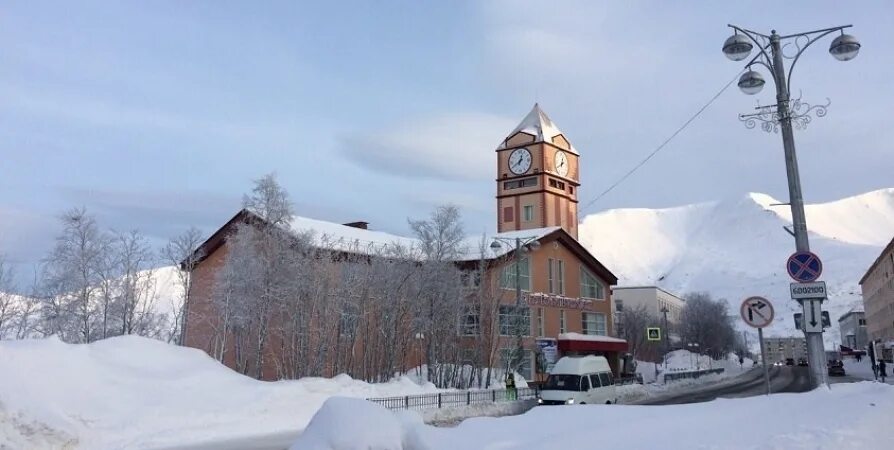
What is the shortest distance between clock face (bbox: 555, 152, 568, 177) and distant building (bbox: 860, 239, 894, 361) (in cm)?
3872

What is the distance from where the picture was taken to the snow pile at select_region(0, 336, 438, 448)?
1596 centimetres

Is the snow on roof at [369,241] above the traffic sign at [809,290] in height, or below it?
above

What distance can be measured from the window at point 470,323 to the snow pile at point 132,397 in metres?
13.5

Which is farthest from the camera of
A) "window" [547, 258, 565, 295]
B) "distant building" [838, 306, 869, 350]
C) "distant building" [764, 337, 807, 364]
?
"distant building" [764, 337, 807, 364]

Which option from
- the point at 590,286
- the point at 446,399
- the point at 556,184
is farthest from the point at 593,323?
the point at 446,399

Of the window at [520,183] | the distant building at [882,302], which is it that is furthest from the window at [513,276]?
the distant building at [882,302]

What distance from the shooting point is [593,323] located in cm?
5325

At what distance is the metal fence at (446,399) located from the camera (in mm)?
24422

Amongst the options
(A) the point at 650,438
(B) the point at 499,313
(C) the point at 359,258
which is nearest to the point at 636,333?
(B) the point at 499,313

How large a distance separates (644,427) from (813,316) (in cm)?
546

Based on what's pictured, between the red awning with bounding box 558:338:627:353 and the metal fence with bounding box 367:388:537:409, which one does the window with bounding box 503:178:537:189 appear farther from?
the metal fence with bounding box 367:388:537:409

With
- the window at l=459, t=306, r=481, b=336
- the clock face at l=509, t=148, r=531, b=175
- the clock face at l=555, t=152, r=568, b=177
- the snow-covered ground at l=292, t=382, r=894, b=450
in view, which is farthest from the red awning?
the snow-covered ground at l=292, t=382, r=894, b=450

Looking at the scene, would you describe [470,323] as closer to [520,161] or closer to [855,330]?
[520,161]

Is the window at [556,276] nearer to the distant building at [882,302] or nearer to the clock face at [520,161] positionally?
the clock face at [520,161]
